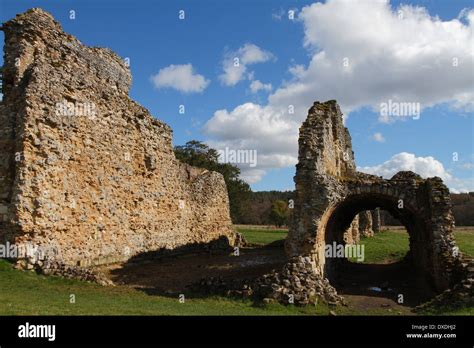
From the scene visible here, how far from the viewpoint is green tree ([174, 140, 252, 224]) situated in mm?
53688

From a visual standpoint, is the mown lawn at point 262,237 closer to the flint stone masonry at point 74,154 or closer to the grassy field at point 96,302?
the flint stone masonry at point 74,154

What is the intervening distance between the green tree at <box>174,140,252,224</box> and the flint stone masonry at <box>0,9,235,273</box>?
2928 centimetres

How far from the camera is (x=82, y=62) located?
1822 centimetres

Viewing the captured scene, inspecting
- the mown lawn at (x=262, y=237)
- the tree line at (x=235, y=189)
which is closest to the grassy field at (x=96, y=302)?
the mown lawn at (x=262, y=237)

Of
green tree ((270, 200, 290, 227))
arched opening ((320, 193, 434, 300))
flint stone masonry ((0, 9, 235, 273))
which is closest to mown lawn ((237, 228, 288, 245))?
arched opening ((320, 193, 434, 300))

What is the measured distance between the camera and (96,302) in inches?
440

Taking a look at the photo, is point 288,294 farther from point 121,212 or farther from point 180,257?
point 180,257

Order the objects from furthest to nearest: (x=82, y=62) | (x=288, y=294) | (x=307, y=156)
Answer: (x=82, y=62) < (x=307, y=156) < (x=288, y=294)

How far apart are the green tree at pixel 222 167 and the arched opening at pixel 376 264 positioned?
31578 mm

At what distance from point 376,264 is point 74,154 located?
16485 millimetres

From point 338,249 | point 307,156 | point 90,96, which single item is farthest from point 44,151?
point 338,249

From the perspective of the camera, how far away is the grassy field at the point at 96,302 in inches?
390
